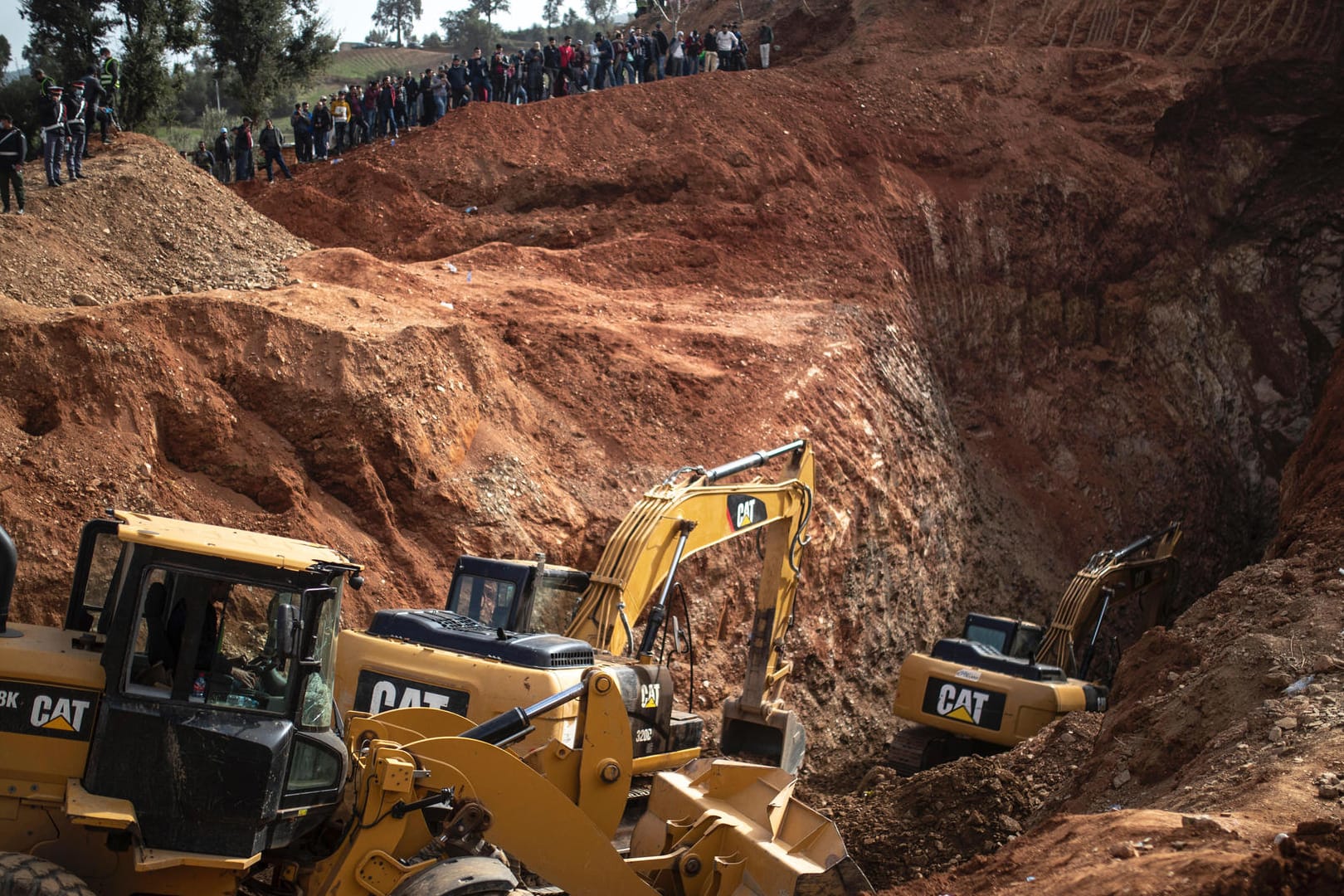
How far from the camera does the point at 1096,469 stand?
25.5 meters

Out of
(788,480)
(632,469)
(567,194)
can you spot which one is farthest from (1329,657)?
(567,194)

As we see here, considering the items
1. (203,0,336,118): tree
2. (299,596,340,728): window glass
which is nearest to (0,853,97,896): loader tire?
(299,596,340,728): window glass

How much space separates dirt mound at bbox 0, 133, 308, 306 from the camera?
1520cm

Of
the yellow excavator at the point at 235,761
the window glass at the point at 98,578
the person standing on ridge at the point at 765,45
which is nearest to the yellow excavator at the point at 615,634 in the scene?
the yellow excavator at the point at 235,761

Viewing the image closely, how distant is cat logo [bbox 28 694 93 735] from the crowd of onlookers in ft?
65.7

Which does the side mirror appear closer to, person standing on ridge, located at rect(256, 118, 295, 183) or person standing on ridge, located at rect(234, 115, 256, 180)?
person standing on ridge, located at rect(256, 118, 295, 183)

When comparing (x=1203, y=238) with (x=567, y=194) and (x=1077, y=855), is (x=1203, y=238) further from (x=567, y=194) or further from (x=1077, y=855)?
(x=1077, y=855)

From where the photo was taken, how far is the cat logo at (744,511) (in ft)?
42.1

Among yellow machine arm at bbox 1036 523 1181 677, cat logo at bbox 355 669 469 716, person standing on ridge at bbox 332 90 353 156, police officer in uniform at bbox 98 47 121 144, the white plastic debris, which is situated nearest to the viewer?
cat logo at bbox 355 669 469 716

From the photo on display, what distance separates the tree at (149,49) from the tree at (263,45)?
103 inches

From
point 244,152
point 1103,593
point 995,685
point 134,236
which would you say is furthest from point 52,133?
point 1103,593

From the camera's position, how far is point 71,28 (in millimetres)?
26266

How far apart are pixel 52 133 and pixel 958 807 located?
47.6 feet

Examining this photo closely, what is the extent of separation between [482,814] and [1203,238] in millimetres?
25498
